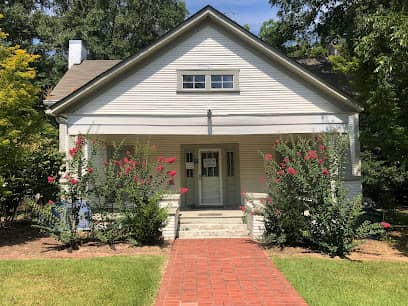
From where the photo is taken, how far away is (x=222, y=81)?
500 inches

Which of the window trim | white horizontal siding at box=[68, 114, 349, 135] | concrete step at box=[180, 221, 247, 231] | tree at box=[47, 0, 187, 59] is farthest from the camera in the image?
tree at box=[47, 0, 187, 59]

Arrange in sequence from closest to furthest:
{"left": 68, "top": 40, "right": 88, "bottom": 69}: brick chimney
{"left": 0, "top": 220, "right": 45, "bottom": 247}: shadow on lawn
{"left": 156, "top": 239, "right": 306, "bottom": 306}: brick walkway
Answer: {"left": 156, "top": 239, "right": 306, "bottom": 306}: brick walkway → {"left": 0, "top": 220, "right": 45, "bottom": 247}: shadow on lawn → {"left": 68, "top": 40, "right": 88, "bottom": 69}: brick chimney

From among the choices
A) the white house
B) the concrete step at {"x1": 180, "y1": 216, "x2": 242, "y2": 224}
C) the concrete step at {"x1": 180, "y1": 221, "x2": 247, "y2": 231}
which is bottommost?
the concrete step at {"x1": 180, "y1": 221, "x2": 247, "y2": 231}

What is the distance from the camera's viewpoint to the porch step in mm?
10930

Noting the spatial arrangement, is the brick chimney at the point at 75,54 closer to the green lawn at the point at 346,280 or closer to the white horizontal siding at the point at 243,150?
the white horizontal siding at the point at 243,150

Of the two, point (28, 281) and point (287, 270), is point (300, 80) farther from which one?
point (28, 281)

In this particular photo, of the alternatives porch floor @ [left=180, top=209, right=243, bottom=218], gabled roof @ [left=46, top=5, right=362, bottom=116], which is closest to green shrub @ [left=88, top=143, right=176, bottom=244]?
porch floor @ [left=180, top=209, right=243, bottom=218]

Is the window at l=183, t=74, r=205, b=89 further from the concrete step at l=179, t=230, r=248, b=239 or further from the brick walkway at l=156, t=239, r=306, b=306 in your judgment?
the brick walkway at l=156, t=239, r=306, b=306

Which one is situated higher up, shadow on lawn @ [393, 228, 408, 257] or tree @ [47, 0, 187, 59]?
tree @ [47, 0, 187, 59]

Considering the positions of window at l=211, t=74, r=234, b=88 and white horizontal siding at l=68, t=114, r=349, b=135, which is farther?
window at l=211, t=74, r=234, b=88

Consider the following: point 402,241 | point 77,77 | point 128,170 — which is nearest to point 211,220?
point 128,170

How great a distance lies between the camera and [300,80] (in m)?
12.5

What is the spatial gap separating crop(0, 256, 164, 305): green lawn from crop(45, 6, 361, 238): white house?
16.7 ft

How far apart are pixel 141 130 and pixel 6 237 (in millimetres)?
4812
